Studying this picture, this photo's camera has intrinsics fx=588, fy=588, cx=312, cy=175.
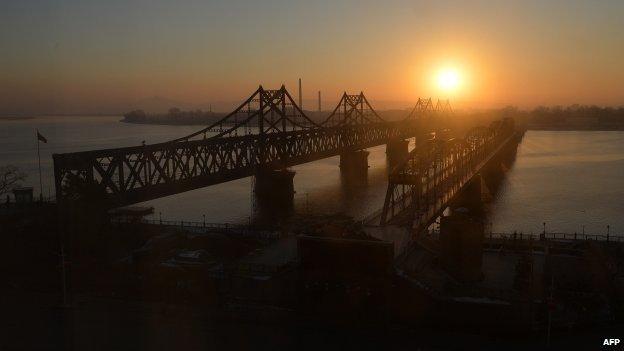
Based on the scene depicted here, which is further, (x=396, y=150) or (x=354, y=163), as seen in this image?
(x=396, y=150)

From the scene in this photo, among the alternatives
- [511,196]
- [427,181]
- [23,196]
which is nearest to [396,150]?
[511,196]

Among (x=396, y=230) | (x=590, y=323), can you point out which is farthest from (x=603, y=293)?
(x=396, y=230)

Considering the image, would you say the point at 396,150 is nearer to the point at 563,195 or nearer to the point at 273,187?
the point at 563,195

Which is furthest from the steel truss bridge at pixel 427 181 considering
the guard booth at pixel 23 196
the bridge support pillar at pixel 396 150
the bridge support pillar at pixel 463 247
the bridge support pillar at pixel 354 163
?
the guard booth at pixel 23 196

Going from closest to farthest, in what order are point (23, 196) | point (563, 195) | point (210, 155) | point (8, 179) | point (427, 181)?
point (427, 181) → point (23, 196) → point (210, 155) → point (563, 195) → point (8, 179)

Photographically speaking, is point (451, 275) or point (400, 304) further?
point (451, 275)

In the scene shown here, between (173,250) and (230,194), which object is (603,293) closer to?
(173,250)
